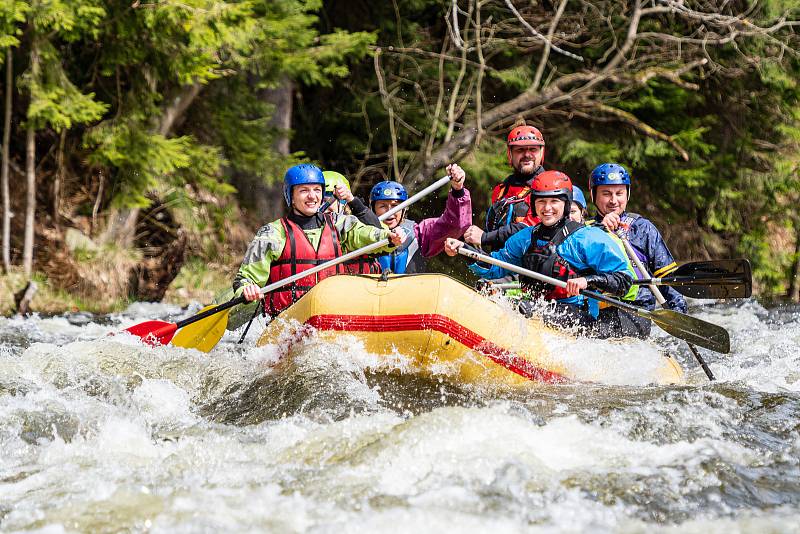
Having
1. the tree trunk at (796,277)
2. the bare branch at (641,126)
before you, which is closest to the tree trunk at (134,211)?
the bare branch at (641,126)

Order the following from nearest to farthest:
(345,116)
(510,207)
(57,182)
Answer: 1. (510,207)
2. (57,182)
3. (345,116)

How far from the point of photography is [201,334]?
690cm

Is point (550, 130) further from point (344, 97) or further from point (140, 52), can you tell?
point (140, 52)

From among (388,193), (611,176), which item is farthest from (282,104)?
(611,176)

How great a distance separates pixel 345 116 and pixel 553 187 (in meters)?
9.35

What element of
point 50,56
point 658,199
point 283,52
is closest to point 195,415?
point 50,56

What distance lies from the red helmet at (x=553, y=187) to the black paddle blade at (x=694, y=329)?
1024mm

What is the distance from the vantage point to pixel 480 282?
7227mm

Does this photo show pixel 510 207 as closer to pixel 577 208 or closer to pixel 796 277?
pixel 577 208

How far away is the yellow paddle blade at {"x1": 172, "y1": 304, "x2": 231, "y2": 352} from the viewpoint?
688cm

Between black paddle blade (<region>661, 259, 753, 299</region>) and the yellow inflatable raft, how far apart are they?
160cm

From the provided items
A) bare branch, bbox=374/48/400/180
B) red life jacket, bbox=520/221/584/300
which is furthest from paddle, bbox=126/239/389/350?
bare branch, bbox=374/48/400/180

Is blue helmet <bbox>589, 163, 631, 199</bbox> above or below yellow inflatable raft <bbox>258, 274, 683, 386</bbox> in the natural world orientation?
above

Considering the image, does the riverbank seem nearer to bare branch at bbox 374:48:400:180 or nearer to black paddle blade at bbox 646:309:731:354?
bare branch at bbox 374:48:400:180
